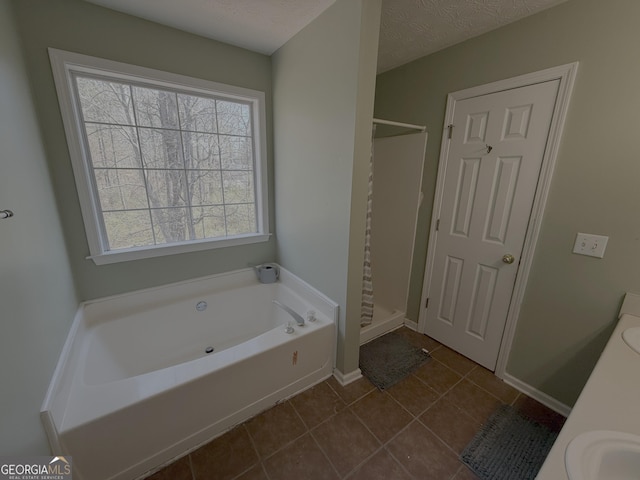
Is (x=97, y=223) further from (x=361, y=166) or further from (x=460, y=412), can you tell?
(x=460, y=412)

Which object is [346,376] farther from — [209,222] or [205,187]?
[205,187]

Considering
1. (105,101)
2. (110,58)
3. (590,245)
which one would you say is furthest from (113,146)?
(590,245)

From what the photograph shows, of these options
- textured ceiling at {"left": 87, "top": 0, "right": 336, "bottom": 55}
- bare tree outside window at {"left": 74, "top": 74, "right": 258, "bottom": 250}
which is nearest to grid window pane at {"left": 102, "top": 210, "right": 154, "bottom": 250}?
bare tree outside window at {"left": 74, "top": 74, "right": 258, "bottom": 250}

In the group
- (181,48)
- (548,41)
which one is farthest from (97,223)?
(548,41)

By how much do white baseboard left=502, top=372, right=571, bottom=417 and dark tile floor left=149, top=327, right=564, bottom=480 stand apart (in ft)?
0.13

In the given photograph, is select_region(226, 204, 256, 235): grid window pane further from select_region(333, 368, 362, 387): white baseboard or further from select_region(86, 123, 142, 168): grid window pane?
select_region(333, 368, 362, 387): white baseboard

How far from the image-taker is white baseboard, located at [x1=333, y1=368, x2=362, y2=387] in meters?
1.72

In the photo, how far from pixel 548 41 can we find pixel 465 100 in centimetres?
45

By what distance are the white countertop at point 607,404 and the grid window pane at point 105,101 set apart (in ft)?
7.93

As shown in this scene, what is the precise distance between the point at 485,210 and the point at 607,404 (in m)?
1.23

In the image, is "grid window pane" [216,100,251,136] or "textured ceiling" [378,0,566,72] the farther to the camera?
"grid window pane" [216,100,251,136]

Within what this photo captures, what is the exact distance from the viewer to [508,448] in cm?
132

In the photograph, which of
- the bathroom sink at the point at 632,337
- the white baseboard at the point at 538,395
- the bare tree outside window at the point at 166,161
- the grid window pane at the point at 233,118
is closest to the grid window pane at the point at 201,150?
the bare tree outside window at the point at 166,161

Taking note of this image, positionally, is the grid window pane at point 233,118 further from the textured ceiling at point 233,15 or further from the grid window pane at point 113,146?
the grid window pane at point 113,146
